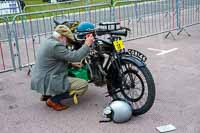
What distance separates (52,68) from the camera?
4750 millimetres

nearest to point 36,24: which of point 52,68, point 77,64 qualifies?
point 77,64

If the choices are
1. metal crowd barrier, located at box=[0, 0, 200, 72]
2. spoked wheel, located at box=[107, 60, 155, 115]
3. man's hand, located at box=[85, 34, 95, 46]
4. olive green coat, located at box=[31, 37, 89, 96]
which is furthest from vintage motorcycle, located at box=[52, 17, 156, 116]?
metal crowd barrier, located at box=[0, 0, 200, 72]

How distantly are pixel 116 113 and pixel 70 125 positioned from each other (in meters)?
0.59

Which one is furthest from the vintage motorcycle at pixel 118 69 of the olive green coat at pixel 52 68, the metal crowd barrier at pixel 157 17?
the metal crowd barrier at pixel 157 17

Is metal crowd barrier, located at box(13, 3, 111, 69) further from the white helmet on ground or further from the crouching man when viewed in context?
the white helmet on ground

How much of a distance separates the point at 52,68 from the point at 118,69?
0.87 m

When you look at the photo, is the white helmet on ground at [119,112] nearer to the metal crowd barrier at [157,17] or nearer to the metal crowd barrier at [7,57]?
the metal crowd barrier at [7,57]

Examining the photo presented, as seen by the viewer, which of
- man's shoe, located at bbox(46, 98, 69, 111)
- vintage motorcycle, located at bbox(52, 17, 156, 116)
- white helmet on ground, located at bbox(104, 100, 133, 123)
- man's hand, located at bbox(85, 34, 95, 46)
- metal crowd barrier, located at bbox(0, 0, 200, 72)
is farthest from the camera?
metal crowd barrier, located at bbox(0, 0, 200, 72)

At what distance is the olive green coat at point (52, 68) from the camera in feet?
15.1

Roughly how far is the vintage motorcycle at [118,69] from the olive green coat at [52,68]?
29 centimetres

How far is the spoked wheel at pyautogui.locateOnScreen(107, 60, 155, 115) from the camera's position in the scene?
435 cm

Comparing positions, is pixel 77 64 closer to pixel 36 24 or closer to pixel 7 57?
pixel 7 57

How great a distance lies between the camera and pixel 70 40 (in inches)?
191

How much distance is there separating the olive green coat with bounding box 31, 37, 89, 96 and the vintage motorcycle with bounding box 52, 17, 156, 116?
0.29 meters
